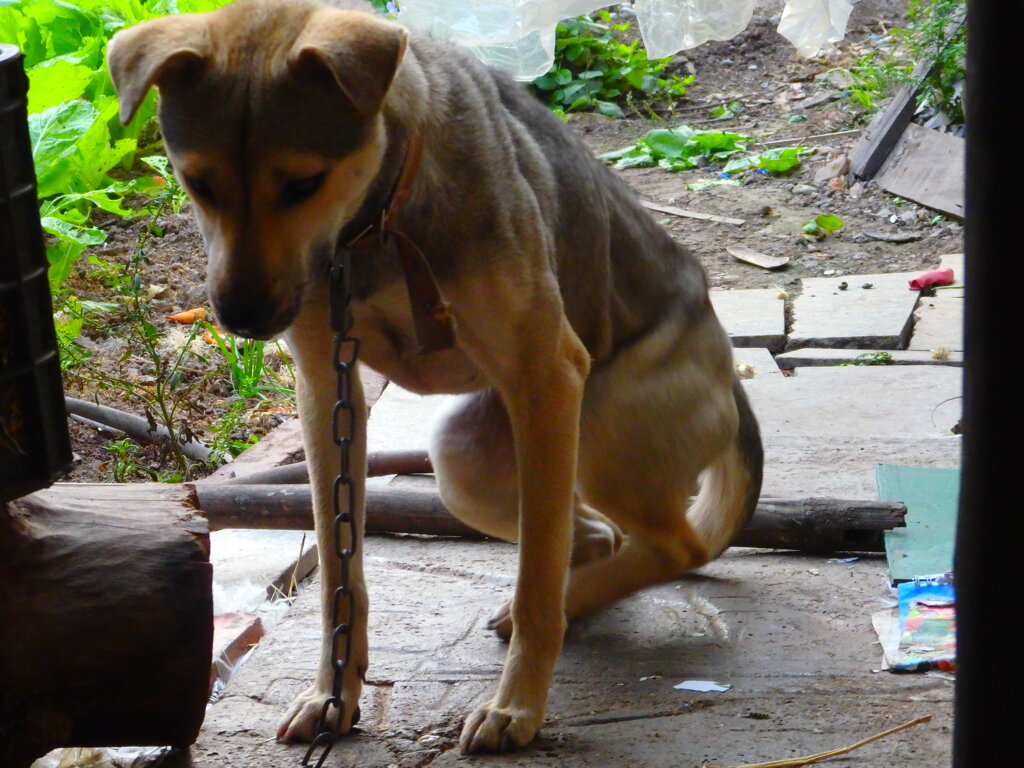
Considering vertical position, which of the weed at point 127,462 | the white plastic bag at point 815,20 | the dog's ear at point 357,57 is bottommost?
the weed at point 127,462

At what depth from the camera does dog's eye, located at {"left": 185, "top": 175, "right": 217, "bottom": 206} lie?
238cm

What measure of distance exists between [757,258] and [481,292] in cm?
504

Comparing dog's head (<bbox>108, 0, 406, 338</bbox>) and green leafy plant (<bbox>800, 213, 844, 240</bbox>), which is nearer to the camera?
dog's head (<bbox>108, 0, 406, 338</bbox>)

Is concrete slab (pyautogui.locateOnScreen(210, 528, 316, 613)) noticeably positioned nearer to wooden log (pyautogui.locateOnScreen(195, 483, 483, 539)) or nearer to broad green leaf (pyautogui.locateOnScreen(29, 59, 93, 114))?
wooden log (pyautogui.locateOnScreen(195, 483, 483, 539))

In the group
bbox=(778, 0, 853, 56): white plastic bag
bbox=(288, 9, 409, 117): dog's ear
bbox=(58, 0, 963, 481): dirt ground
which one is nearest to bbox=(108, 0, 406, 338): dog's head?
bbox=(288, 9, 409, 117): dog's ear

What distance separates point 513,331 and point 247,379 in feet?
10.0

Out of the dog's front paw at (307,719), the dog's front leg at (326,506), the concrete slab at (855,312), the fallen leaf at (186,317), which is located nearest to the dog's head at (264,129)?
the dog's front leg at (326,506)

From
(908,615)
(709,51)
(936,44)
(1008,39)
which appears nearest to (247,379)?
(908,615)

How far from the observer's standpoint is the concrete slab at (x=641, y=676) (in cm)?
279

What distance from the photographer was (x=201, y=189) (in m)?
2.41

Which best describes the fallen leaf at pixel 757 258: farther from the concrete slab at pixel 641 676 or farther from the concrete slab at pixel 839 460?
the concrete slab at pixel 641 676

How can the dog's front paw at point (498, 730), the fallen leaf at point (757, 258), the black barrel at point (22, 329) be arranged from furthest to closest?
the fallen leaf at point (757, 258)
the dog's front paw at point (498, 730)
the black barrel at point (22, 329)

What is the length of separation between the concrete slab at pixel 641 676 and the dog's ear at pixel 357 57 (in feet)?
5.04

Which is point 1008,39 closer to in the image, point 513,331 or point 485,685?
point 513,331
